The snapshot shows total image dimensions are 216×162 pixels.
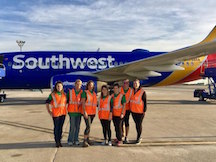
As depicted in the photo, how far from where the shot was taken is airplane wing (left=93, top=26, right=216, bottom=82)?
972 centimetres

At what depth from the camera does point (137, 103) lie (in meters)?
5.52

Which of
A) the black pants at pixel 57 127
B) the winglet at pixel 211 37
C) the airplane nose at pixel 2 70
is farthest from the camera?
the winglet at pixel 211 37

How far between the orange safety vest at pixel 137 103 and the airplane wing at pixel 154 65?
16.3ft

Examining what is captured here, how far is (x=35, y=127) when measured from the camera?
7289 mm

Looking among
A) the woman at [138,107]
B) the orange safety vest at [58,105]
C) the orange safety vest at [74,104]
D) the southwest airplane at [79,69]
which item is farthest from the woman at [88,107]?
the southwest airplane at [79,69]

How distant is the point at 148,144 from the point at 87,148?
65.3 inches

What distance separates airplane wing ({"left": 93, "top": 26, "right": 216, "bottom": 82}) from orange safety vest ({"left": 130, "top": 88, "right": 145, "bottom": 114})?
497cm

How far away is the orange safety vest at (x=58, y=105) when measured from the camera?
206 inches

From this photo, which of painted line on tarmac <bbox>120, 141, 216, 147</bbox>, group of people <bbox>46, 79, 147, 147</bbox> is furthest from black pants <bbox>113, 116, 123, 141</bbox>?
painted line on tarmac <bbox>120, 141, 216, 147</bbox>

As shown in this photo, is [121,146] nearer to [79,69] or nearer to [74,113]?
[74,113]

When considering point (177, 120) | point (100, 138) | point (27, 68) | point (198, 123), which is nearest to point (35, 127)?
point (100, 138)

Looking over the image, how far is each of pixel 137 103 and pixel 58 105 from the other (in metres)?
2.16

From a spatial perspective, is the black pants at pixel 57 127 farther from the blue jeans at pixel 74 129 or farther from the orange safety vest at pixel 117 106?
the orange safety vest at pixel 117 106

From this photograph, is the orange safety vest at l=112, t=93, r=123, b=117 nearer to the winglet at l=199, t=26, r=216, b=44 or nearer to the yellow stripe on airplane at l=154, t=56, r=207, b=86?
the yellow stripe on airplane at l=154, t=56, r=207, b=86
